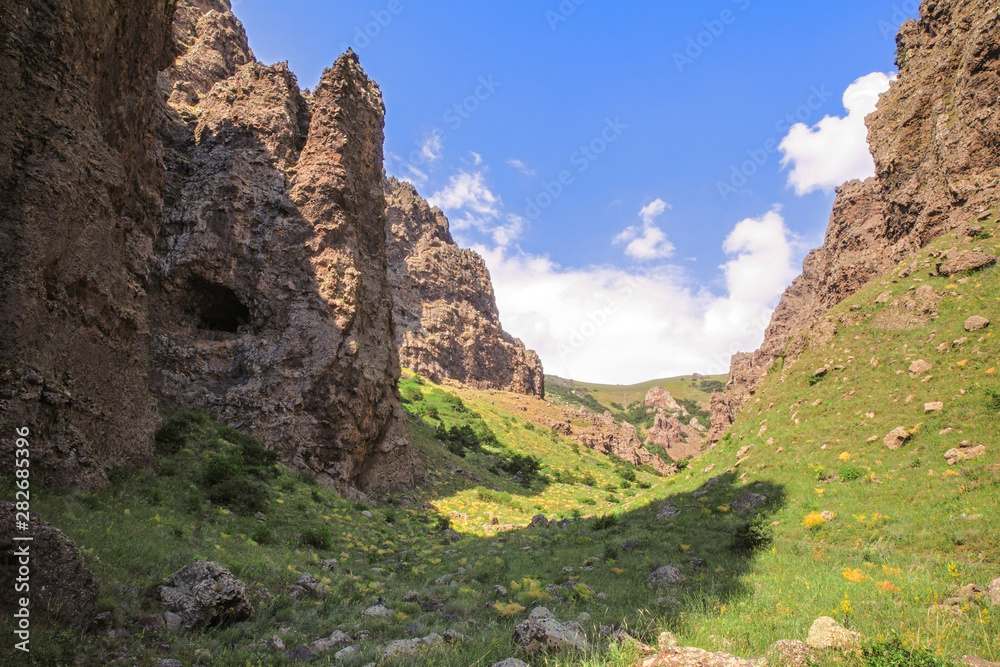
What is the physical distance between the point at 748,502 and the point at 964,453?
572 centimetres

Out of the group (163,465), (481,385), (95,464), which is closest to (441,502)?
(163,465)

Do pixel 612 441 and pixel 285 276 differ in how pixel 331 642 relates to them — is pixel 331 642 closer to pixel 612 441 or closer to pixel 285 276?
pixel 285 276

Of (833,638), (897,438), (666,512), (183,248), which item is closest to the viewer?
(833,638)

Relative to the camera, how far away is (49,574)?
568 cm

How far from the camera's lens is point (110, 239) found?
473 inches

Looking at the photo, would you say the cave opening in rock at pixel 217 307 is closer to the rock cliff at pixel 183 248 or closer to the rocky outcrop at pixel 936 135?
the rock cliff at pixel 183 248

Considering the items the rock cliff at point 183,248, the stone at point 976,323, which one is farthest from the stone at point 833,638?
the stone at point 976,323

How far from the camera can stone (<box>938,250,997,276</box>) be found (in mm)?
16547

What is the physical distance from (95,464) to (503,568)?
10704 mm

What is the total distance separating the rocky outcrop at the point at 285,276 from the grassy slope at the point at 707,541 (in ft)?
11.5

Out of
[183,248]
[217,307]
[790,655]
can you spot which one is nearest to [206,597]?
[790,655]

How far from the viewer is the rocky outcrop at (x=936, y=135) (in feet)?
65.9
